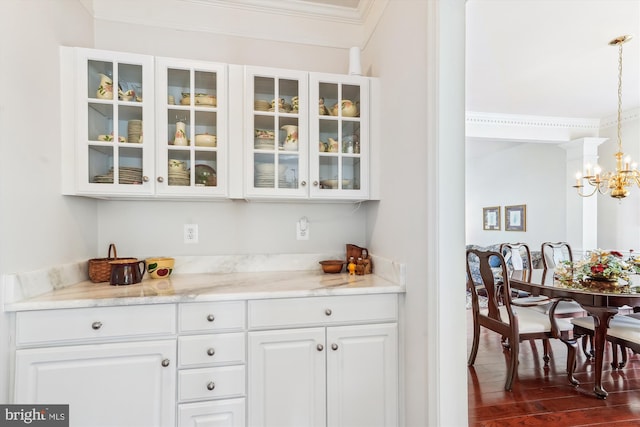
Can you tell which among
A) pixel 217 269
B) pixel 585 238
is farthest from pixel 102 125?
pixel 585 238

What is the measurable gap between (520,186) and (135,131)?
675 cm

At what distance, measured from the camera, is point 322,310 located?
64.2 inches

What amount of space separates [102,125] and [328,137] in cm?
124

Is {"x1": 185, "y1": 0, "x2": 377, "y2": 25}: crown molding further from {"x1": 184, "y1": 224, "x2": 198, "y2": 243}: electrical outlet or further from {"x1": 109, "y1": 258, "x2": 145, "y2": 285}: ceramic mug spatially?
{"x1": 109, "y1": 258, "x2": 145, "y2": 285}: ceramic mug

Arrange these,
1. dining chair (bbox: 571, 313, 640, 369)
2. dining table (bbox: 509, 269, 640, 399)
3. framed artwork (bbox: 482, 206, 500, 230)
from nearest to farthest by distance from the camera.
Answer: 1. dining table (bbox: 509, 269, 640, 399)
2. dining chair (bbox: 571, 313, 640, 369)
3. framed artwork (bbox: 482, 206, 500, 230)

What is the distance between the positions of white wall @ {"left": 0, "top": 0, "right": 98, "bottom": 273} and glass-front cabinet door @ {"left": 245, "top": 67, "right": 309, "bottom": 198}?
36.6 inches

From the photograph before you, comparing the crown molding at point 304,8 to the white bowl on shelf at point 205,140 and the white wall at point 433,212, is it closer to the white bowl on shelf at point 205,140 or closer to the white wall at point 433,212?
the white wall at point 433,212

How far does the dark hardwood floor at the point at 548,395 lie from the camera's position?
2070 mm

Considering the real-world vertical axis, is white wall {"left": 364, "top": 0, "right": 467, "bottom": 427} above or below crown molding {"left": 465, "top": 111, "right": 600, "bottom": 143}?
below

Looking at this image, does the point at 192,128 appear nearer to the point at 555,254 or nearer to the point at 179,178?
the point at 179,178

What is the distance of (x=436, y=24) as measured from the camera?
4.39ft

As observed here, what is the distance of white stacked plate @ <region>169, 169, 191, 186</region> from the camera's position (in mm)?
1840

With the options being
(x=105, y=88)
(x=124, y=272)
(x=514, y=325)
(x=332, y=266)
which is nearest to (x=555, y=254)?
(x=514, y=325)

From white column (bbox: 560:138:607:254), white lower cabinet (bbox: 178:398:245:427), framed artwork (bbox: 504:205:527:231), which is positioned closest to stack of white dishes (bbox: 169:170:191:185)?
white lower cabinet (bbox: 178:398:245:427)
